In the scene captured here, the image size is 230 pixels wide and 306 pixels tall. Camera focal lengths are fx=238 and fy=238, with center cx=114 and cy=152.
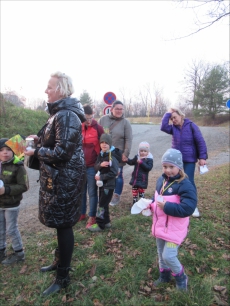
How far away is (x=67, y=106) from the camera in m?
2.41

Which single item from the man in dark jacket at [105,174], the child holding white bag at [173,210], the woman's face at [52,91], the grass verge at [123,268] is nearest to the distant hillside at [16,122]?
the man in dark jacket at [105,174]

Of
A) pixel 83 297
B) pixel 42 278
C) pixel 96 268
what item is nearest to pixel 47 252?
pixel 42 278

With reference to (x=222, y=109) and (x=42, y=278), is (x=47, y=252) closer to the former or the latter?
(x=42, y=278)

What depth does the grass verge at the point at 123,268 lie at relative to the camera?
2.63 meters

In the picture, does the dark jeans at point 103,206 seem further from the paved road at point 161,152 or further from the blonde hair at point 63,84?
the paved road at point 161,152

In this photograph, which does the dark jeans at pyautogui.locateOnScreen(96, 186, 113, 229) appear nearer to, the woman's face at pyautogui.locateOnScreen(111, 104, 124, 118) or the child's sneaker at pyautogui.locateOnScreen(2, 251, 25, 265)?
the child's sneaker at pyautogui.locateOnScreen(2, 251, 25, 265)

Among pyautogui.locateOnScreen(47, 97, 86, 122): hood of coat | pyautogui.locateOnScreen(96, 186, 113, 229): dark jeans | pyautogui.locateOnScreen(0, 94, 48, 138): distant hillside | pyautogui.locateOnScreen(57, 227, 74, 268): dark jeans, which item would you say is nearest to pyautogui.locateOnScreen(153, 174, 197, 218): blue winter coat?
pyautogui.locateOnScreen(57, 227, 74, 268): dark jeans

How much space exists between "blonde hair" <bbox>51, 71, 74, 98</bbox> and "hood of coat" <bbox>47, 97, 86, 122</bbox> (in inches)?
3.6

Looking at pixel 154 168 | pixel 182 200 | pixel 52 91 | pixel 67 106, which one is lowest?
pixel 154 168

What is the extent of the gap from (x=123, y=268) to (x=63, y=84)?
8.00ft

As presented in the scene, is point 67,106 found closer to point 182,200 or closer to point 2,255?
point 182,200

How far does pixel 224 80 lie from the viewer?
102 ft

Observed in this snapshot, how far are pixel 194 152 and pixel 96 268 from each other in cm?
258

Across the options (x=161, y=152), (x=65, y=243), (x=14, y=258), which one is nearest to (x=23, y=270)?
(x=14, y=258)
